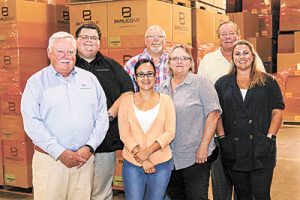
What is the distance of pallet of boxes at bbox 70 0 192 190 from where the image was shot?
3.99 m

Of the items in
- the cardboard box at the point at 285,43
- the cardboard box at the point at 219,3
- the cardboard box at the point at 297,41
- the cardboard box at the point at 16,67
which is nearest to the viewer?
the cardboard box at the point at 16,67

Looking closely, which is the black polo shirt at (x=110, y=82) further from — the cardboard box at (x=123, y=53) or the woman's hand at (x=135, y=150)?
the cardboard box at (x=123, y=53)

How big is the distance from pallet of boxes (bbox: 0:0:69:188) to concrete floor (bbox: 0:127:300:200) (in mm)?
300

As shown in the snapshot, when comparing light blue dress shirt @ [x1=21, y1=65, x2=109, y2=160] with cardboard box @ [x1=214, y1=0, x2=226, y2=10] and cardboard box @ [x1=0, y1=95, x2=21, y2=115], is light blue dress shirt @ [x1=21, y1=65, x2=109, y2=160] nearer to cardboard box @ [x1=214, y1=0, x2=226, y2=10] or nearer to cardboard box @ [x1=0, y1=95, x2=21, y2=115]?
cardboard box @ [x1=0, y1=95, x2=21, y2=115]

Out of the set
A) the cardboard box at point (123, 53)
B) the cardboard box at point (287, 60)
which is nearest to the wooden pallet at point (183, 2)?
the cardboard box at point (123, 53)

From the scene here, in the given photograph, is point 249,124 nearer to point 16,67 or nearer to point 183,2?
point 183,2

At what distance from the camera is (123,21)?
4.07m

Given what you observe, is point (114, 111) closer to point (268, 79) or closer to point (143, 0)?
point (268, 79)

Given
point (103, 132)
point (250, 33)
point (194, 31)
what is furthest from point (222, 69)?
point (250, 33)

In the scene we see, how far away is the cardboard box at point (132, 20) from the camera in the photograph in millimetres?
3967

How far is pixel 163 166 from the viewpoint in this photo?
2.76m

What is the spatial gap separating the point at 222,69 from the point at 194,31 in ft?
4.89

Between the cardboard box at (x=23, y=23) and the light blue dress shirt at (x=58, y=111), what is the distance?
6.43ft

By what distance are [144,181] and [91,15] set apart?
199 cm
